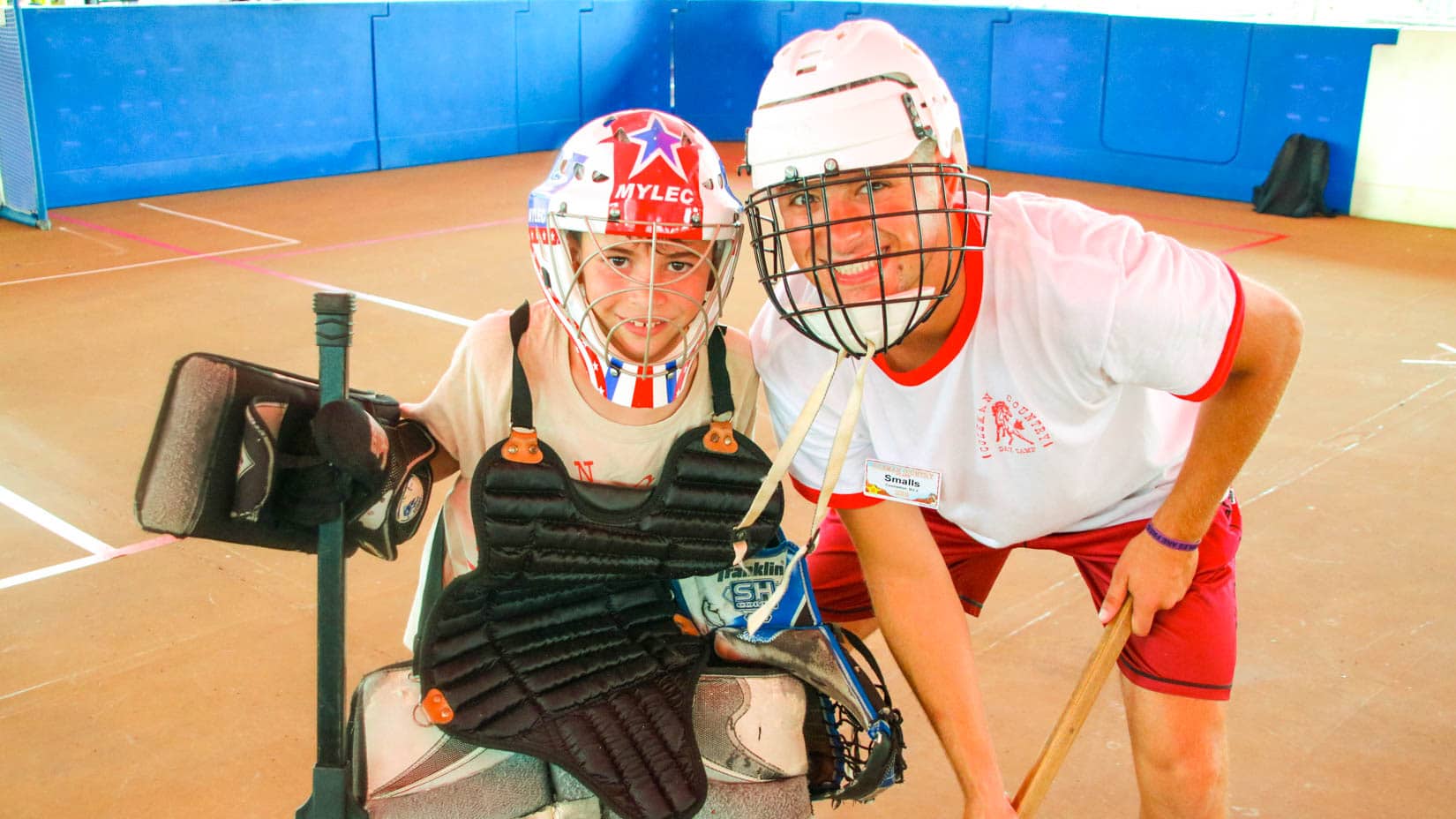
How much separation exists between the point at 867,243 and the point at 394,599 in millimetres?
2521

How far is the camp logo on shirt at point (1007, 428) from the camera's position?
238cm

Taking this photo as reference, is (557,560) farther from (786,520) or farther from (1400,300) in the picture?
A: (1400,300)

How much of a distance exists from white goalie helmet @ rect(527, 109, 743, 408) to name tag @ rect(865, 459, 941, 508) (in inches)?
15.6

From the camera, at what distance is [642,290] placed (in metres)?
2.22

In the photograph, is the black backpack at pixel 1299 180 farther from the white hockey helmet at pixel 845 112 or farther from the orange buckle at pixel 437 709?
the orange buckle at pixel 437 709

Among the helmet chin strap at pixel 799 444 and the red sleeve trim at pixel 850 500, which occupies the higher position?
the helmet chin strap at pixel 799 444

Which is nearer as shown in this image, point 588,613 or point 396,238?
point 588,613

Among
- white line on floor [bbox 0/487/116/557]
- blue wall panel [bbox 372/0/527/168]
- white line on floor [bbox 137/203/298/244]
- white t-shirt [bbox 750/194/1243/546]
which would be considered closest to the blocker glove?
white t-shirt [bbox 750/194/1243/546]

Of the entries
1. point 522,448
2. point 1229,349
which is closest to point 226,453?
point 522,448

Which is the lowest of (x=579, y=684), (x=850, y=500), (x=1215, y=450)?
(x=579, y=684)

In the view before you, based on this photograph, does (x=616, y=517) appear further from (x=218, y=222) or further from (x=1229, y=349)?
(x=218, y=222)

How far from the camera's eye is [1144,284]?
223 cm

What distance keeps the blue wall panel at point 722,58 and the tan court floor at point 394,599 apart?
6.63 m

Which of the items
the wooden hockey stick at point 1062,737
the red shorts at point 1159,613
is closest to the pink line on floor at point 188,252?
the red shorts at point 1159,613
